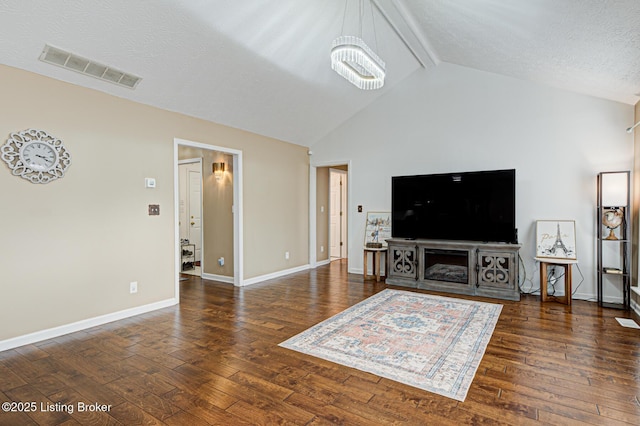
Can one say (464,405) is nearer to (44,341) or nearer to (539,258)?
(539,258)

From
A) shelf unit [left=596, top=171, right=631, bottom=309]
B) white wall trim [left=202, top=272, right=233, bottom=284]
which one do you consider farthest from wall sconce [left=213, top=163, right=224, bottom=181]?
shelf unit [left=596, top=171, right=631, bottom=309]

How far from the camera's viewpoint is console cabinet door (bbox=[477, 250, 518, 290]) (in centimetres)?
452

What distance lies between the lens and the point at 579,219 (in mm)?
4508

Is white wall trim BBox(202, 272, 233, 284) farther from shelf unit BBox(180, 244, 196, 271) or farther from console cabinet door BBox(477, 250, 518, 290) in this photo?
console cabinet door BBox(477, 250, 518, 290)

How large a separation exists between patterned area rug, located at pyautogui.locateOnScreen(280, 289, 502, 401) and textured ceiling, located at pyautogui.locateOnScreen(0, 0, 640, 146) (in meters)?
2.88

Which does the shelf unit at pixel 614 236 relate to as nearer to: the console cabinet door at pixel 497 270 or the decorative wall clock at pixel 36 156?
the console cabinet door at pixel 497 270

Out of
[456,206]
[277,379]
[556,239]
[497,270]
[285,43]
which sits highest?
[285,43]

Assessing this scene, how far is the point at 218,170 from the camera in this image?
5.82 metres

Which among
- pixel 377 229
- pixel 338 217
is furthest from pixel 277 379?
pixel 338 217

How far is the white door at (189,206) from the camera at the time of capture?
763 cm

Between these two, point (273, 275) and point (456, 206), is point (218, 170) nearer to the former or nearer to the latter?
point (273, 275)

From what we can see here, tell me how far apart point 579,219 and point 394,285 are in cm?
269

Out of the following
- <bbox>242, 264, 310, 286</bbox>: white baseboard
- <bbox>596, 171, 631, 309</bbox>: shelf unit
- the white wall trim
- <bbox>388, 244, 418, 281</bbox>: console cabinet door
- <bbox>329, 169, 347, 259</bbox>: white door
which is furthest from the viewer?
<bbox>329, 169, 347, 259</bbox>: white door

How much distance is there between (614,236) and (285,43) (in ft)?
15.4
